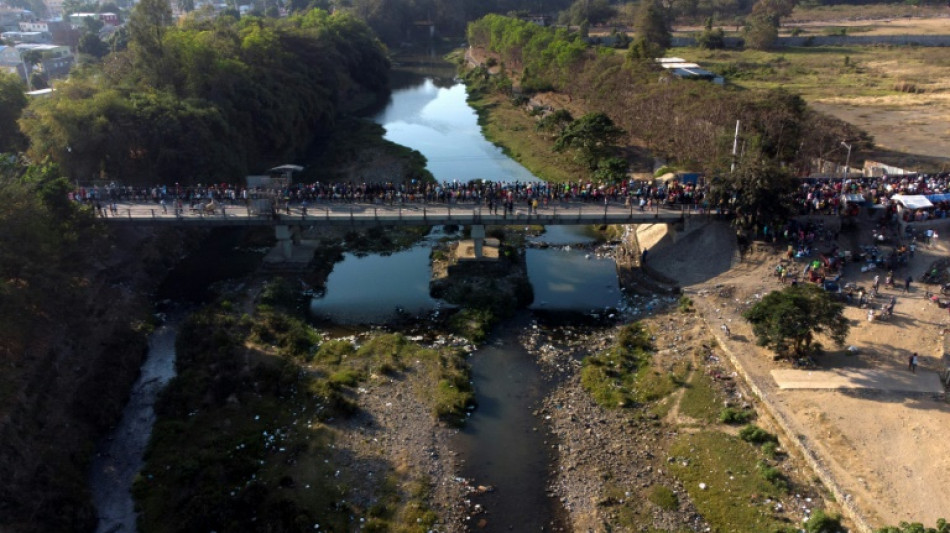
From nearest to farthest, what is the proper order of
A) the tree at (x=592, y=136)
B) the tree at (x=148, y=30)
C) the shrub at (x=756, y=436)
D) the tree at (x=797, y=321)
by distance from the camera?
the shrub at (x=756, y=436) → the tree at (x=797, y=321) → the tree at (x=148, y=30) → the tree at (x=592, y=136)

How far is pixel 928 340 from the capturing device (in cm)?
3372

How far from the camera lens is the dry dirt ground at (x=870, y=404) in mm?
25016

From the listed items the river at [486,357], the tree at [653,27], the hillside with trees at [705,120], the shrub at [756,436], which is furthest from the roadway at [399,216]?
the tree at [653,27]

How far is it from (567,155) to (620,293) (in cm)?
3024

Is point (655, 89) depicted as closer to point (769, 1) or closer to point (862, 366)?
point (862, 366)

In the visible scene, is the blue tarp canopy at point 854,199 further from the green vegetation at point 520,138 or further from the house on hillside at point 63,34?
the house on hillside at point 63,34

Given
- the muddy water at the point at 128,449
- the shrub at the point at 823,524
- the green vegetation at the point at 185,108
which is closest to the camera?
the shrub at the point at 823,524

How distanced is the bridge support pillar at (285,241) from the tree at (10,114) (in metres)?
24.9

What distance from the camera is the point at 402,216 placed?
4534 centimetres

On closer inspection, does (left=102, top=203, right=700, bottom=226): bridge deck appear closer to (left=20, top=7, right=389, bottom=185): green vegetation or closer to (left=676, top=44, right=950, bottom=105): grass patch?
(left=20, top=7, right=389, bottom=185): green vegetation

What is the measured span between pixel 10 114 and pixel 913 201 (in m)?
67.1

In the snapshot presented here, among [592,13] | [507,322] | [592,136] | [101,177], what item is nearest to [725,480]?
[507,322]

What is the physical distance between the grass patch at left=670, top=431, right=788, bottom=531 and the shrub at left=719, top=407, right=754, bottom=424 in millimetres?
856

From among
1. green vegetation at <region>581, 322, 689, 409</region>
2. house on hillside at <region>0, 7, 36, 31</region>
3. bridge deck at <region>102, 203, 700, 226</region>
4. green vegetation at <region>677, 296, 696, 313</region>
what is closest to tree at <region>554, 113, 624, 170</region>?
bridge deck at <region>102, 203, 700, 226</region>
